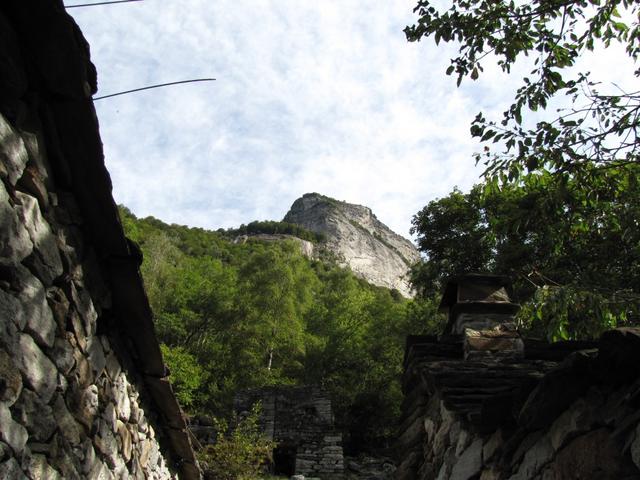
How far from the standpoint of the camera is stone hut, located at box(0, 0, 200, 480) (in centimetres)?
203

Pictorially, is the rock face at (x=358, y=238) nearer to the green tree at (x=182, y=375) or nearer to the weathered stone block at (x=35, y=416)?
the green tree at (x=182, y=375)

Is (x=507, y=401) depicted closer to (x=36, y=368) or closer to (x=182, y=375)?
(x=36, y=368)

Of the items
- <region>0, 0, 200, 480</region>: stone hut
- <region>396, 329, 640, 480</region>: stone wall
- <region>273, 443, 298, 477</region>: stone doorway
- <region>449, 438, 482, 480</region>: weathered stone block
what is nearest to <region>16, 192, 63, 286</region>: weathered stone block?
<region>0, 0, 200, 480</region>: stone hut

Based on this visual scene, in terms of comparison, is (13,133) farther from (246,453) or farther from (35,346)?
(246,453)

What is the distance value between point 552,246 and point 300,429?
939cm

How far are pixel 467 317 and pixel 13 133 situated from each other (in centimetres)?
330

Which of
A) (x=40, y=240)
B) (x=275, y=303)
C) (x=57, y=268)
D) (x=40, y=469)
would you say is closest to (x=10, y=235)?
(x=40, y=240)

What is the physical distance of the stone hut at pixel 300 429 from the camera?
12.6 metres

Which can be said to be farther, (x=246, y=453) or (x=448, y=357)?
(x=246, y=453)

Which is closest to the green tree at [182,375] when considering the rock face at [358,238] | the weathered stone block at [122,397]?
the weathered stone block at [122,397]

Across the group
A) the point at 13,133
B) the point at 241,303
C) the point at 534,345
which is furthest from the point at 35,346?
the point at 241,303

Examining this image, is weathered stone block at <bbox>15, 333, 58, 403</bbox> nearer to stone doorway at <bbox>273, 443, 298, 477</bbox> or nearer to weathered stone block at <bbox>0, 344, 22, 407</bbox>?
weathered stone block at <bbox>0, 344, 22, 407</bbox>

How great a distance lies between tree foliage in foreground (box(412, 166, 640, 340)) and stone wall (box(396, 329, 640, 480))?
2.57 ft

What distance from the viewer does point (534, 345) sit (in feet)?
13.5
